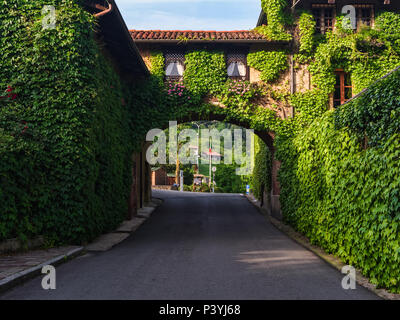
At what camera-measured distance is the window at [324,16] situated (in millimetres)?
16191

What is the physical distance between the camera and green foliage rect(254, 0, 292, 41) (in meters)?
15.9

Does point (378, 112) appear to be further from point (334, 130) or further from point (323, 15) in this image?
point (323, 15)

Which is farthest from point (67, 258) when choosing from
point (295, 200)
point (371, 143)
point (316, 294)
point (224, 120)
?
point (224, 120)

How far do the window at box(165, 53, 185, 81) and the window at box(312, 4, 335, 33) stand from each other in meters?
5.64

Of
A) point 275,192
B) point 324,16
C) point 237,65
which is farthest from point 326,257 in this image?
point 324,16

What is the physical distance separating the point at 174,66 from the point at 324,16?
6401 millimetres

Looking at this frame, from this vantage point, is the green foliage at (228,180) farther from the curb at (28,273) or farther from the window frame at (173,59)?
the curb at (28,273)

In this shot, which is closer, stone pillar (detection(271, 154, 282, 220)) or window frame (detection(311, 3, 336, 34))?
window frame (detection(311, 3, 336, 34))

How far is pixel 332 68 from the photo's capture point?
15.9m

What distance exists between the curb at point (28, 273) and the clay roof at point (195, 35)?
34.0 ft

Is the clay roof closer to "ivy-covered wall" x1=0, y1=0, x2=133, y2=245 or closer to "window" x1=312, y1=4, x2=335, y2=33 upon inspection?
"window" x1=312, y1=4, x2=335, y2=33

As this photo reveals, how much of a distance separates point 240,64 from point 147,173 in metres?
9.67

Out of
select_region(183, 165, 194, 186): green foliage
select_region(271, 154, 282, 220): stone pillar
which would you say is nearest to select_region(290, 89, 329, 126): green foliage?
select_region(271, 154, 282, 220): stone pillar

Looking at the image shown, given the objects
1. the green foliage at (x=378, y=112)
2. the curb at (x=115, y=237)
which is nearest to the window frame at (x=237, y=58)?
the curb at (x=115, y=237)
